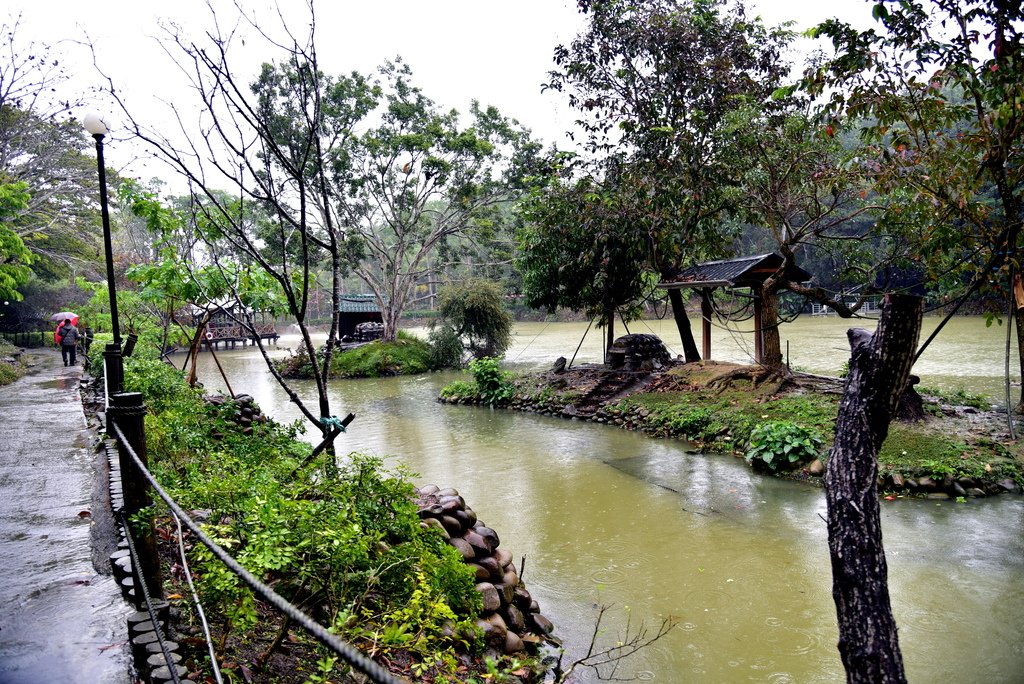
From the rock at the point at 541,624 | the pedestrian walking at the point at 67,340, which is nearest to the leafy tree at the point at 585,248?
the rock at the point at 541,624

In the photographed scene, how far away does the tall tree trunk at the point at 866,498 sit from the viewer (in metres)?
2.63

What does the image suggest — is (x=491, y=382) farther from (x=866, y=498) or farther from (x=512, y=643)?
(x=866, y=498)

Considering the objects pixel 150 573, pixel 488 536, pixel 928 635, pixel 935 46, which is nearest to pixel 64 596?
pixel 150 573

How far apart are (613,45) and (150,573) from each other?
40.0 feet

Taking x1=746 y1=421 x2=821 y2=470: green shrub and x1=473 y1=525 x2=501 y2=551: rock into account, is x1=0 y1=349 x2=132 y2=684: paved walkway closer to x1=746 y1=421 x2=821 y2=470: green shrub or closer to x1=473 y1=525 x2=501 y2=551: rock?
x1=473 y1=525 x2=501 y2=551: rock

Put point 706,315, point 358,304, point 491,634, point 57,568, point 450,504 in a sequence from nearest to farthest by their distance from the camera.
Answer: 1. point 57,568
2. point 491,634
3. point 450,504
4. point 706,315
5. point 358,304

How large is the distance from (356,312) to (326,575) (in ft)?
84.9

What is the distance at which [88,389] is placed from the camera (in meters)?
11.7

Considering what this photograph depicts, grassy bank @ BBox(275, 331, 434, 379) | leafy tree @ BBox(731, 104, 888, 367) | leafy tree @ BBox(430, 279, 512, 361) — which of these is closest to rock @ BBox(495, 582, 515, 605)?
leafy tree @ BBox(731, 104, 888, 367)

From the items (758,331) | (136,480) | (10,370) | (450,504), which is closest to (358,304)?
(10,370)

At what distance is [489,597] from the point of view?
438 centimetres

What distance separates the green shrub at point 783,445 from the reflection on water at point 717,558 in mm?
347

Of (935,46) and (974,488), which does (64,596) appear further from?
(974,488)

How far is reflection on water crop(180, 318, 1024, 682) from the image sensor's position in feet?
14.1
